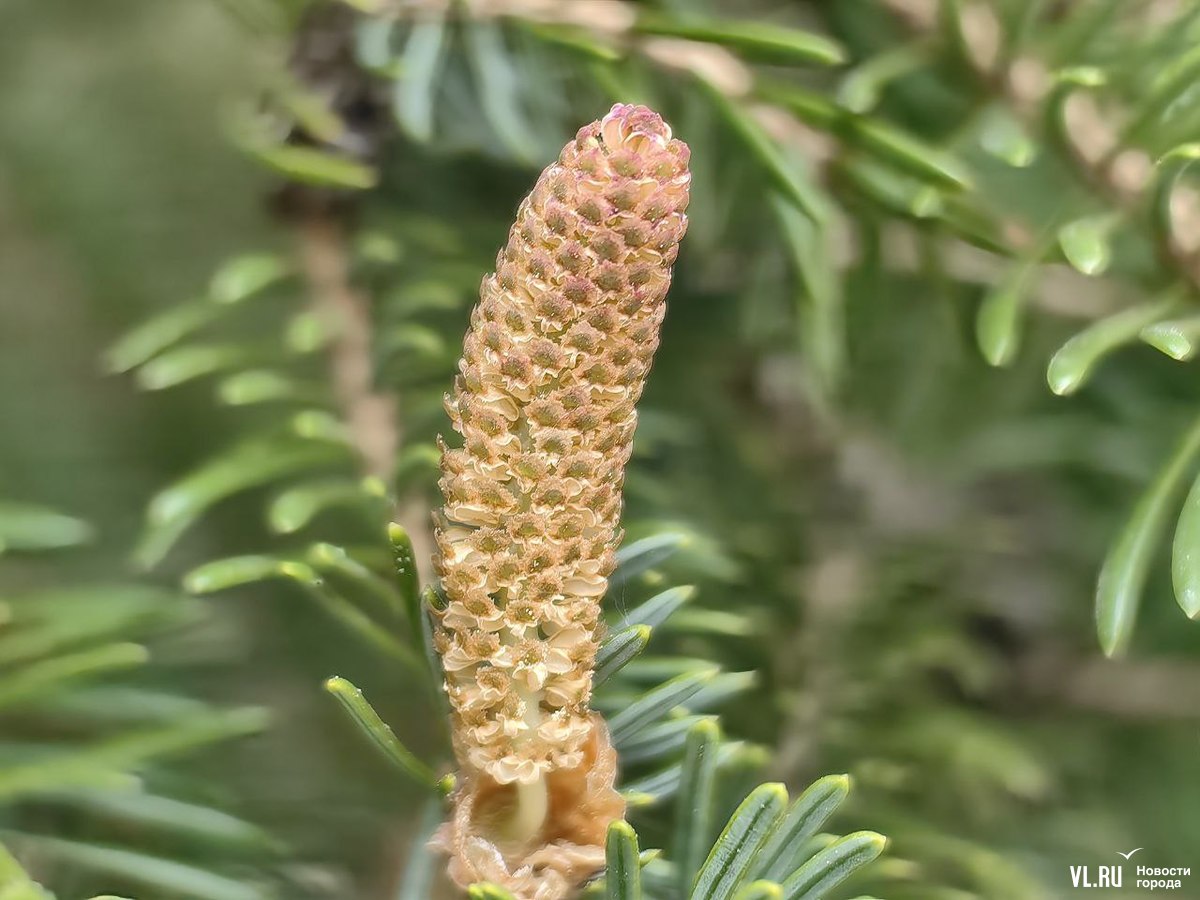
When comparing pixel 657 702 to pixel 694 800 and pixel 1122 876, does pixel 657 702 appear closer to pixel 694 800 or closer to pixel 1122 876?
pixel 694 800

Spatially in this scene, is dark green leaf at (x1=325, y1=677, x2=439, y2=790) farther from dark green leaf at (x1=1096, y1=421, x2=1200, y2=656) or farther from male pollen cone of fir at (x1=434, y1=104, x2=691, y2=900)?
dark green leaf at (x1=1096, y1=421, x2=1200, y2=656)

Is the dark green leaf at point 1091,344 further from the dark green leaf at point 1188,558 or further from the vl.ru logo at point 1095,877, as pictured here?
the vl.ru logo at point 1095,877

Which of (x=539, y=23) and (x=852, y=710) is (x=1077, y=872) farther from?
(x=539, y=23)

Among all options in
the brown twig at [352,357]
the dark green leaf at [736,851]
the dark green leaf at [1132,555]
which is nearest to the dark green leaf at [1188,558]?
the dark green leaf at [1132,555]

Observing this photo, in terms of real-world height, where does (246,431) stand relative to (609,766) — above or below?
above

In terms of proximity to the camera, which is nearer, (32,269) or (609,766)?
(609,766)

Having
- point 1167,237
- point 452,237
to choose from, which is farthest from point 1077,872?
point 452,237
